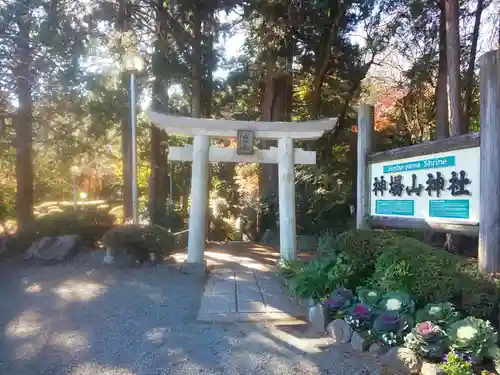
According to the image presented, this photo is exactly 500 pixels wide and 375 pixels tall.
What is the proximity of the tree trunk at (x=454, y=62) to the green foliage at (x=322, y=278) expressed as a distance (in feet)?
15.2

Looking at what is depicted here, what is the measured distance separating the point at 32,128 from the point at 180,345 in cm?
869

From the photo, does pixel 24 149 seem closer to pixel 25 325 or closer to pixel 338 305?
pixel 25 325

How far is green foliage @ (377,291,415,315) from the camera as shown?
415cm

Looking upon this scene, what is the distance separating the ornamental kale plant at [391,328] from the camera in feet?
12.6

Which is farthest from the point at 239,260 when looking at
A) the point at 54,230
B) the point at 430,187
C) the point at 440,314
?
the point at 440,314

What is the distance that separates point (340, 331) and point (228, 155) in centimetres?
446

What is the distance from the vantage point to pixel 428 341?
11.5 feet

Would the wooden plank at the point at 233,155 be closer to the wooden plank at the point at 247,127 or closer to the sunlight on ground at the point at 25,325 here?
the wooden plank at the point at 247,127

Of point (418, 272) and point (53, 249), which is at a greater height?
point (418, 272)

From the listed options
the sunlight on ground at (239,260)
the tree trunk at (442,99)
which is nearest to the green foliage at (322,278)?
the sunlight on ground at (239,260)

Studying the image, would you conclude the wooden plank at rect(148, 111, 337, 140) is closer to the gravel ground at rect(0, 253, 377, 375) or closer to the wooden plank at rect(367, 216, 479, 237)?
the wooden plank at rect(367, 216, 479, 237)

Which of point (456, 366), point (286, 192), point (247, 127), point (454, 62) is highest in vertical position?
point (454, 62)

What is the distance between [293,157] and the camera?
802cm

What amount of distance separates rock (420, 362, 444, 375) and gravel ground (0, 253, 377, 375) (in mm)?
459
